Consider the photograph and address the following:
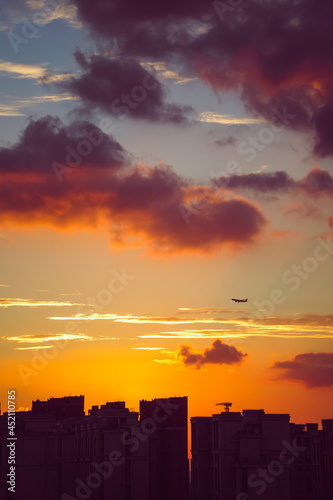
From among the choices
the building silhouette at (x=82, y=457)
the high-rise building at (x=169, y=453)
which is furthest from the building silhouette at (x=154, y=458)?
the high-rise building at (x=169, y=453)

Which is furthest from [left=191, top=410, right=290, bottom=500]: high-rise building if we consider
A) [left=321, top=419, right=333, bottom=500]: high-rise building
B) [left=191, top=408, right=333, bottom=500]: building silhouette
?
[left=321, top=419, right=333, bottom=500]: high-rise building

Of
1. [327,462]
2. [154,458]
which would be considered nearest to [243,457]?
[327,462]

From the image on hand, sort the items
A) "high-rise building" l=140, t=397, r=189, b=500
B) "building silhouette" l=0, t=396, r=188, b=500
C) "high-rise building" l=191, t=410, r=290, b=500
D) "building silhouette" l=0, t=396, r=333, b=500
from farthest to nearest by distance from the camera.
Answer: "high-rise building" l=140, t=397, r=189, b=500
"high-rise building" l=191, t=410, r=290, b=500
"building silhouette" l=0, t=396, r=333, b=500
"building silhouette" l=0, t=396, r=188, b=500

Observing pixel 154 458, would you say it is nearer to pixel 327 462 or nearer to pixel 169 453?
pixel 169 453

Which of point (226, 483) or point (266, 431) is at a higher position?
point (266, 431)

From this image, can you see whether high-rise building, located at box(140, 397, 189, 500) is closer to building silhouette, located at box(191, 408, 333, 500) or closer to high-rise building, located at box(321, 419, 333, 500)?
high-rise building, located at box(321, 419, 333, 500)

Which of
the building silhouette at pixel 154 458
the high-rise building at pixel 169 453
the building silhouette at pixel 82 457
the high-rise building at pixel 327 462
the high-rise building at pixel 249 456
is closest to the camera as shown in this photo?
the building silhouette at pixel 82 457

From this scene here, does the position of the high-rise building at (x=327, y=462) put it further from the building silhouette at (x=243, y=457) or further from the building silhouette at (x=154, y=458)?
the building silhouette at (x=243, y=457)

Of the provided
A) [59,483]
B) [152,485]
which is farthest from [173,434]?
[59,483]

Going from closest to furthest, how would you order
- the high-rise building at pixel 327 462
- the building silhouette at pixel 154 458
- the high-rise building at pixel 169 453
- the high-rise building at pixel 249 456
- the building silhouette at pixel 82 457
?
the building silhouette at pixel 82 457 < the building silhouette at pixel 154 458 < the high-rise building at pixel 249 456 < the high-rise building at pixel 327 462 < the high-rise building at pixel 169 453

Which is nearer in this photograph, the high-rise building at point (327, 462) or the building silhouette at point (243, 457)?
the building silhouette at point (243, 457)

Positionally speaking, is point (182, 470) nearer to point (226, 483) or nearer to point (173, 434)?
point (173, 434)
